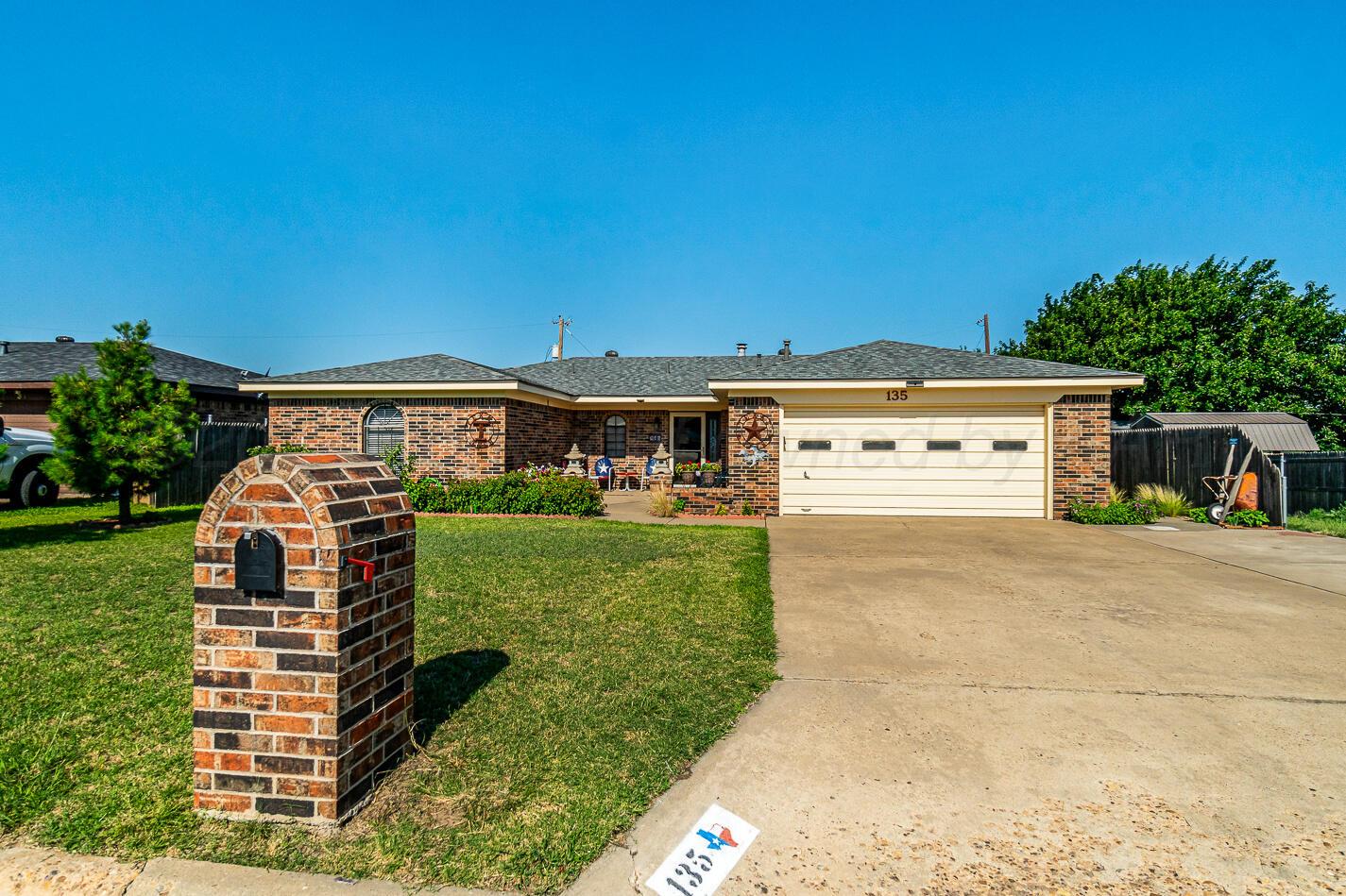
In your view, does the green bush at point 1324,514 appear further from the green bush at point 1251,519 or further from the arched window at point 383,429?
the arched window at point 383,429

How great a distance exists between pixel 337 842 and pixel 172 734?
4.55ft

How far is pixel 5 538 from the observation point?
832 cm

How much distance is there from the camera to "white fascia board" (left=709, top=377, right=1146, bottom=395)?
11406 millimetres

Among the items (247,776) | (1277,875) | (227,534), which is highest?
(227,534)

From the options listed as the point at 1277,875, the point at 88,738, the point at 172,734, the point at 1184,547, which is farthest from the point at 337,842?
the point at 1184,547

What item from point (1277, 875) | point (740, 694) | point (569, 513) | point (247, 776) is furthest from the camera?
point (569, 513)

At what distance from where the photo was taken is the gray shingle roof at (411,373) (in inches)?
544

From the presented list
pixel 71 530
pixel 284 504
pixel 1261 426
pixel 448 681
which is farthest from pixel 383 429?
pixel 1261 426

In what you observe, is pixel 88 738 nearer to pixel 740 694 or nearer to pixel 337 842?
pixel 337 842

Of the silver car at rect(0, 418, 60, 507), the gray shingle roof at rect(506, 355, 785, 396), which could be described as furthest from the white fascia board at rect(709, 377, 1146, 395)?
the silver car at rect(0, 418, 60, 507)

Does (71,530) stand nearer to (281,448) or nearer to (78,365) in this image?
(281,448)

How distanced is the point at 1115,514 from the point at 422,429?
43.4 ft

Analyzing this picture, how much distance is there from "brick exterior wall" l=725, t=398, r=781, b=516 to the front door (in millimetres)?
5665

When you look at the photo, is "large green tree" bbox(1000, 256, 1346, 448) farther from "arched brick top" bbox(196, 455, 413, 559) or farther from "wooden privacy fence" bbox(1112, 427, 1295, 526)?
"arched brick top" bbox(196, 455, 413, 559)
